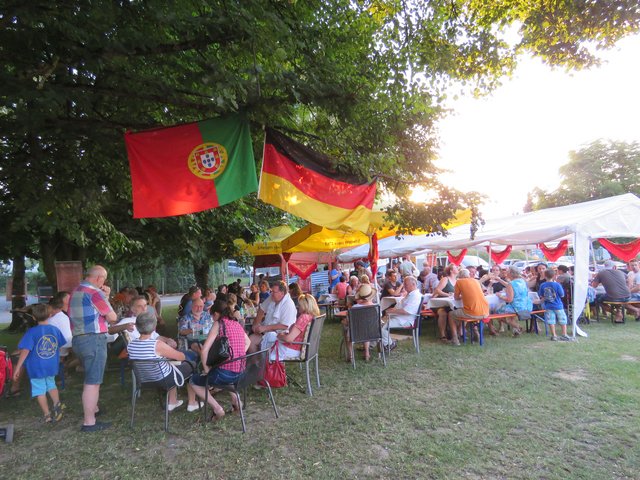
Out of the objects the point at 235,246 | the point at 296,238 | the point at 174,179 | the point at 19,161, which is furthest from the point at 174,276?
the point at 174,179

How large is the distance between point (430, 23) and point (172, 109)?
10.7 feet

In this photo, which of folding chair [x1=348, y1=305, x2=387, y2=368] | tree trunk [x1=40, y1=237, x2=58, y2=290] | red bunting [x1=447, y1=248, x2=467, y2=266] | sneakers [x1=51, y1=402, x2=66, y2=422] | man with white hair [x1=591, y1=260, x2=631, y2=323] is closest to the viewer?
sneakers [x1=51, y1=402, x2=66, y2=422]

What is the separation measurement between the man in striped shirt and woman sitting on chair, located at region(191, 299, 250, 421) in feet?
3.31

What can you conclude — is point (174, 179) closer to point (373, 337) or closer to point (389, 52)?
point (389, 52)

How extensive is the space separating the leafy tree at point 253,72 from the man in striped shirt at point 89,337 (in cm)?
171

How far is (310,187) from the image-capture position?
4363mm

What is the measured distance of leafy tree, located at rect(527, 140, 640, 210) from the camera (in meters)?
29.1

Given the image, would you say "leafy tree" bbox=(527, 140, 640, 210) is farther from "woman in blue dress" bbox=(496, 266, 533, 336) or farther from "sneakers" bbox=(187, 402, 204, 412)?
"sneakers" bbox=(187, 402, 204, 412)

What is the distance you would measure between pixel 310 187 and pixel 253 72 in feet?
4.62

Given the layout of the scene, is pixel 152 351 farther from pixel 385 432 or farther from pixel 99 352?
pixel 385 432

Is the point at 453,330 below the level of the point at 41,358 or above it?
below

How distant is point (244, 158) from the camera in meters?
3.80

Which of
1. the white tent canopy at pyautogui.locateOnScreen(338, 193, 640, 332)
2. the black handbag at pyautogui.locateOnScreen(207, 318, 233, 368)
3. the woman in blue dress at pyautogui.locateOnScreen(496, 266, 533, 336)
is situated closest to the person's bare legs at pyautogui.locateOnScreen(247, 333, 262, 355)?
the black handbag at pyautogui.locateOnScreen(207, 318, 233, 368)

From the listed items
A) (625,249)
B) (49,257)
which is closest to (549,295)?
(625,249)
